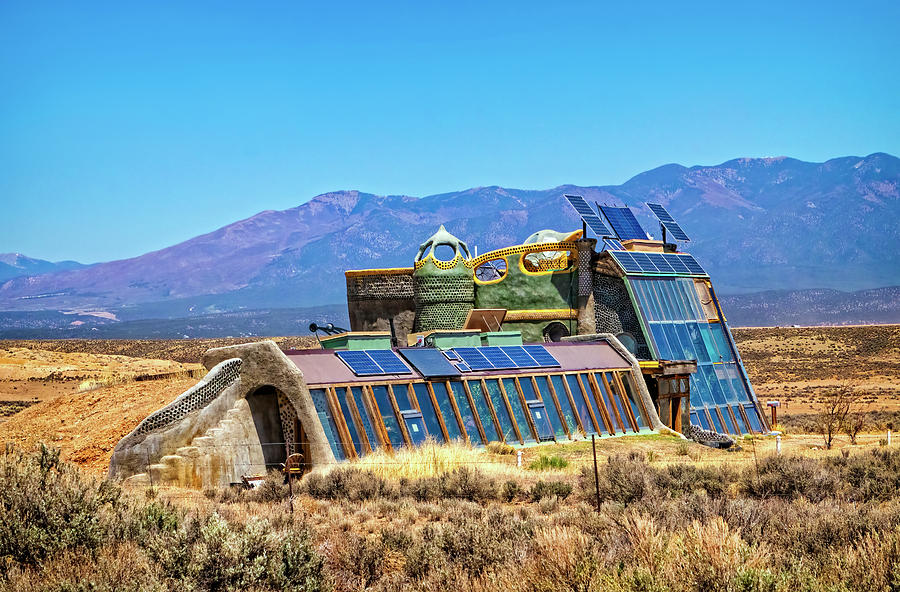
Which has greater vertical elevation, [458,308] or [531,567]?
[458,308]

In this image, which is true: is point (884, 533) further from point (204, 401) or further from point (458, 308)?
point (458, 308)

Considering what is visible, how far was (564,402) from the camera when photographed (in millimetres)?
25219

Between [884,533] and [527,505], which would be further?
[527,505]

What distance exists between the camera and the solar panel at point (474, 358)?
24495mm

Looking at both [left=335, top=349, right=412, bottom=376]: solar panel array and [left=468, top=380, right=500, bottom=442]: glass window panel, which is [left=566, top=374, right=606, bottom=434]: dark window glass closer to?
[left=468, top=380, right=500, bottom=442]: glass window panel

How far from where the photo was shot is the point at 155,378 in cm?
3875

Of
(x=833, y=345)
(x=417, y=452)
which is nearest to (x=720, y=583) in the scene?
(x=417, y=452)

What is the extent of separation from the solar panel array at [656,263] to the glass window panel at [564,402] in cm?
635

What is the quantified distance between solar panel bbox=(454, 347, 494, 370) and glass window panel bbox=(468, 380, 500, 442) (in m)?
0.63

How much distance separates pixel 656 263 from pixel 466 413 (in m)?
11.6

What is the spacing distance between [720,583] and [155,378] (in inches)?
1299

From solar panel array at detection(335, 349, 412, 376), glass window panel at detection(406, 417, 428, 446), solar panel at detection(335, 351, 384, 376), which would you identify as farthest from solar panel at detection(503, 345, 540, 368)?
solar panel at detection(335, 351, 384, 376)

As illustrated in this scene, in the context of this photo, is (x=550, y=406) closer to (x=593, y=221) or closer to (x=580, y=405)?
(x=580, y=405)

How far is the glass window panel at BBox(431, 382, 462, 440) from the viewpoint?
73.7 feet
